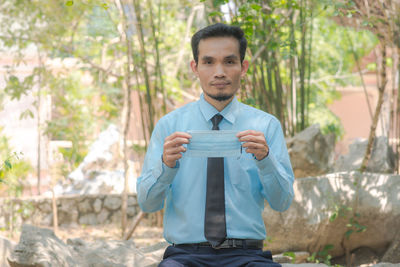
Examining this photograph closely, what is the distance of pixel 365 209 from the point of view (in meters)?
3.26

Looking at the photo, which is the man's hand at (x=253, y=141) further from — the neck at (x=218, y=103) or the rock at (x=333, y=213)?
the rock at (x=333, y=213)

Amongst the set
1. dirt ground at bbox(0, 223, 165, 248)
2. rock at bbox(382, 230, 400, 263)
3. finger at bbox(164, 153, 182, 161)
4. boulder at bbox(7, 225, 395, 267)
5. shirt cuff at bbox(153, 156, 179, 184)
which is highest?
finger at bbox(164, 153, 182, 161)

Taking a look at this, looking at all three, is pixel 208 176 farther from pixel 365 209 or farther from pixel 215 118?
pixel 365 209

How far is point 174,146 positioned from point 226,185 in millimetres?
330

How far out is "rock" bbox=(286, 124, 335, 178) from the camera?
438cm

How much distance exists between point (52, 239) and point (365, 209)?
6.55ft

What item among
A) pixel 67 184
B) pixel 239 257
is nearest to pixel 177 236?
pixel 239 257

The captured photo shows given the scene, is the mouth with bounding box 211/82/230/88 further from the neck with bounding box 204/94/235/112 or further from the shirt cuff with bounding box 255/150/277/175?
the shirt cuff with bounding box 255/150/277/175

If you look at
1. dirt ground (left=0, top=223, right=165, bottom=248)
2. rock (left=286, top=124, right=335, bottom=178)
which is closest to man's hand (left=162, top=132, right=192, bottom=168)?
rock (left=286, top=124, right=335, bottom=178)

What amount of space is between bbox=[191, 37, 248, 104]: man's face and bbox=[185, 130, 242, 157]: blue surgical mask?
0.90 ft

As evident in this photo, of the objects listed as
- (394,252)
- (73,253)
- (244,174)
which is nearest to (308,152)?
(394,252)

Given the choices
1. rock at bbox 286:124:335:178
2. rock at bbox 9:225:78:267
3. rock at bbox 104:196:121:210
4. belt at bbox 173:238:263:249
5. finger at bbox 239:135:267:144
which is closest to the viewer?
finger at bbox 239:135:267:144

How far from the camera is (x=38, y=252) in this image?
2.12m

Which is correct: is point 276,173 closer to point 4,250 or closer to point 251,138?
point 251,138
